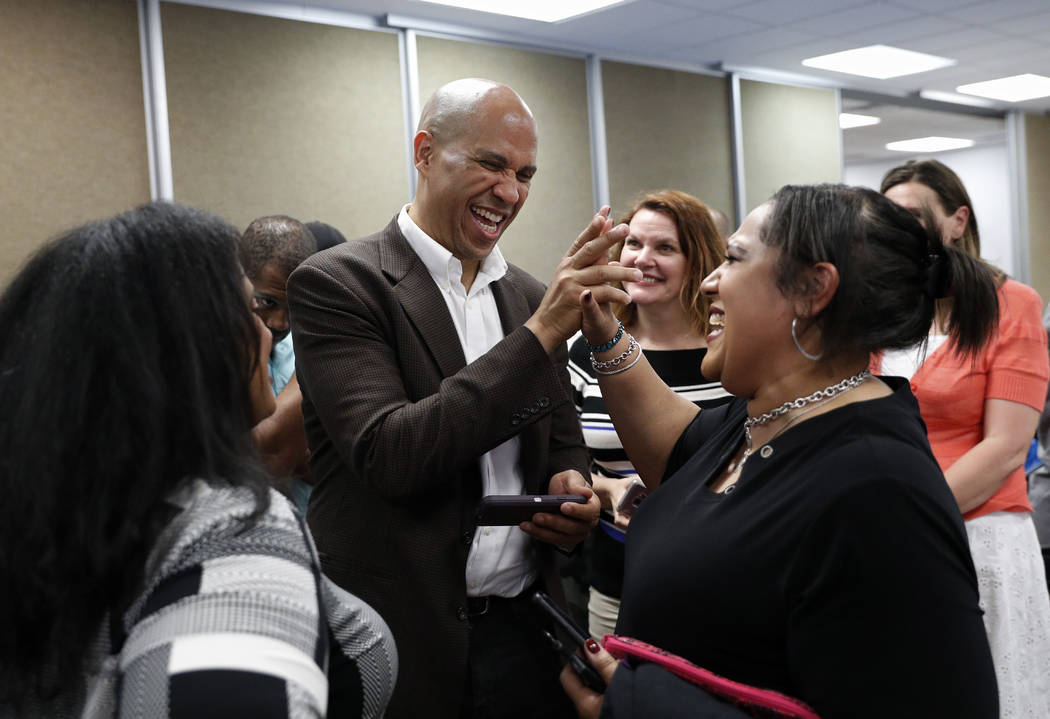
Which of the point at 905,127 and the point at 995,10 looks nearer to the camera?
the point at 995,10

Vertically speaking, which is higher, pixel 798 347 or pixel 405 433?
pixel 798 347

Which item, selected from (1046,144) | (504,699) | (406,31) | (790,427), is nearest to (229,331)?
(790,427)

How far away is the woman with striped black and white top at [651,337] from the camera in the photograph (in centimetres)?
236

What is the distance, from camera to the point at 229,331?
909 millimetres

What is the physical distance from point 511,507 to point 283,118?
146 inches

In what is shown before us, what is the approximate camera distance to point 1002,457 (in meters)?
2.22

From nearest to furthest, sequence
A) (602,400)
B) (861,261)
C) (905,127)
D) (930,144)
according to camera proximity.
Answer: (861,261) → (602,400) → (905,127) → (930,144)

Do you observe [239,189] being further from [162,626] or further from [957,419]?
[162,626]

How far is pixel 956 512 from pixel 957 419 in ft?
4.45

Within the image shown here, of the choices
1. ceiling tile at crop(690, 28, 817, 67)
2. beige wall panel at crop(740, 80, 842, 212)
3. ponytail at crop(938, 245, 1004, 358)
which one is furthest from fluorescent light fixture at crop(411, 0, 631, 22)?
ponytail at crop(938, 245, 1004, 358)

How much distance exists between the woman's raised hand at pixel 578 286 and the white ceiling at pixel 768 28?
378cm

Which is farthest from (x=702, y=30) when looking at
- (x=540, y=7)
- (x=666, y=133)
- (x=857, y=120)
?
(x=857, y=120)

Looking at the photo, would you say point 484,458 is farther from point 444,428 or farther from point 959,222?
point 959,222

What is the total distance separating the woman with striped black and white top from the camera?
236 centimetres
